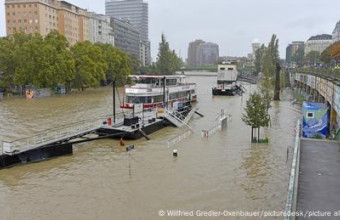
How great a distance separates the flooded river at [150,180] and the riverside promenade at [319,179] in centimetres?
244

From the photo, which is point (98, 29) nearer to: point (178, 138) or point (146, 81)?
point (146, 81)

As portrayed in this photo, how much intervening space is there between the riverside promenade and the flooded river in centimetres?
244

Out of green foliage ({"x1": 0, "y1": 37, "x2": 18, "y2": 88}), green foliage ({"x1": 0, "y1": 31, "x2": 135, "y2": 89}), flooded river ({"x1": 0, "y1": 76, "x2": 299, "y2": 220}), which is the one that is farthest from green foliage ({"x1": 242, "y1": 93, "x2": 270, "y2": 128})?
green foliage ({"x1": 0, "y1": 37, "x2": 18, "y2": 88})

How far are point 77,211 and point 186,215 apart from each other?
200 inches

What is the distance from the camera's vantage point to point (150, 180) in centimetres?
2128

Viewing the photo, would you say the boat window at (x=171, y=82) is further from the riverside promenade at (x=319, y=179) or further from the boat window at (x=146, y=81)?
the riverside promenade at (x=319, y=179)

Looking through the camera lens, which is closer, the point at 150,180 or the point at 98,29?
the point at 150,180

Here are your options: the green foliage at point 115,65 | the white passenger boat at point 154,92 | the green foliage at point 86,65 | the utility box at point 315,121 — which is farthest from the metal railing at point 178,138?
the green foliage at point 115,65

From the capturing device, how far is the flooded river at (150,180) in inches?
684

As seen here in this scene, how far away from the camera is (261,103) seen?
1225 inches

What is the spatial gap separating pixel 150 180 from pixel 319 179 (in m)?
9.73

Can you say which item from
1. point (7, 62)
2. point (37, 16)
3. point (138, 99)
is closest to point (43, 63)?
point (7, 62)

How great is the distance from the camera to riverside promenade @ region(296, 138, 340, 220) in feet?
40.6

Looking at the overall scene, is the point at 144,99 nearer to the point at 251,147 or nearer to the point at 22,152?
the point at 251,147
